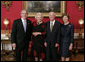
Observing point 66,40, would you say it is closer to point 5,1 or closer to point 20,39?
point 20,39

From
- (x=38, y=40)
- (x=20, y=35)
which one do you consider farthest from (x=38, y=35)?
(x=20, y=35)

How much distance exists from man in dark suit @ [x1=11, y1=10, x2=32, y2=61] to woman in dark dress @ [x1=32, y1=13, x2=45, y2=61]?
0.25 m

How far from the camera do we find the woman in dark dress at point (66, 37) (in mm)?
4215

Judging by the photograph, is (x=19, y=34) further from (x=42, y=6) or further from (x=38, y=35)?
(x=42, y=6)

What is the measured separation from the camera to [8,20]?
6.71 metres

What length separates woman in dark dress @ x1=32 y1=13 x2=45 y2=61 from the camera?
4215mm

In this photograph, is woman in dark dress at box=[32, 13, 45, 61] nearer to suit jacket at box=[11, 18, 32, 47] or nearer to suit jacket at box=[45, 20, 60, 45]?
suit jacket at box=[45, 20, 60, 45]

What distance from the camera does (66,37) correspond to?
4.26 meters

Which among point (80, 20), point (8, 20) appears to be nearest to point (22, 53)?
point (8, 20)

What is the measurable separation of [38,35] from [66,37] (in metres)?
0.72

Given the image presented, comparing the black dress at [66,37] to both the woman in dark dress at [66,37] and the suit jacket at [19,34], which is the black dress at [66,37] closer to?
the woman in dark dress at [66,37]

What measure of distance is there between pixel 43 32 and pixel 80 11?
120 inches

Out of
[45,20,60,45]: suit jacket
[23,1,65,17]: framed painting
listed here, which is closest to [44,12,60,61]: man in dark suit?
[45,20,60,45]: suit jacket

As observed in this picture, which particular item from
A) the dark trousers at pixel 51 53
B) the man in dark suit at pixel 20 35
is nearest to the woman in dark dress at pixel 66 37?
the dark trousers at pixel 51 53
